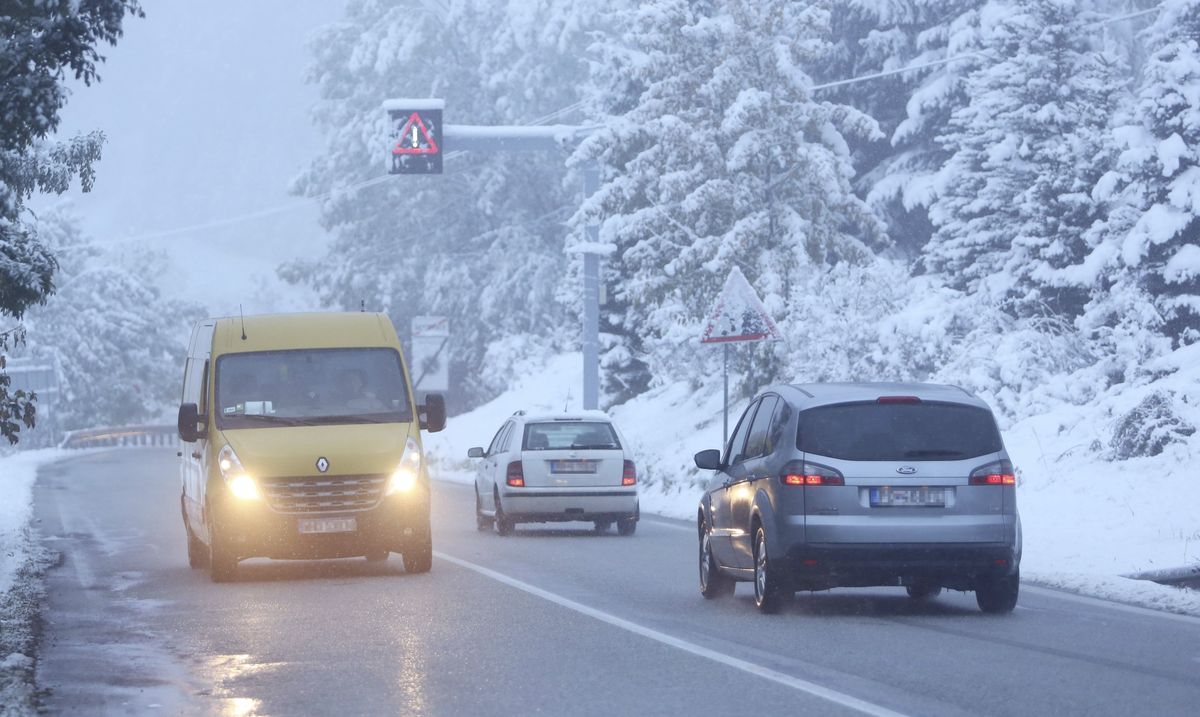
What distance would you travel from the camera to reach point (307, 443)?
1827 cm

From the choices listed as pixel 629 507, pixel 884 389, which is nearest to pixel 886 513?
pixel 884 389

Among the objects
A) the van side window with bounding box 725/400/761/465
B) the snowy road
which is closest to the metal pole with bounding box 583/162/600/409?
the snowy road

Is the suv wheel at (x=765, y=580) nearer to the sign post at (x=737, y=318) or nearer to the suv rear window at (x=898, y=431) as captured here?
the suv rear window at (x=898, y=431)

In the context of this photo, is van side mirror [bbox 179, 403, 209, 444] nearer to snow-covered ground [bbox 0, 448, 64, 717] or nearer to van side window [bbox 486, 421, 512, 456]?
snow-covered ground [bbox 0, 448, 64, 717]

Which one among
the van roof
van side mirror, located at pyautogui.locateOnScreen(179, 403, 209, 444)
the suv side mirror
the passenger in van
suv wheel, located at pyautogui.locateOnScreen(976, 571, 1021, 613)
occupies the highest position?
the van roof

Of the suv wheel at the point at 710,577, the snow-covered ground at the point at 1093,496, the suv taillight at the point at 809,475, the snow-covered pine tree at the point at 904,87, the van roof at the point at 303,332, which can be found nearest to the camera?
the suv taillight at the point at 809,475

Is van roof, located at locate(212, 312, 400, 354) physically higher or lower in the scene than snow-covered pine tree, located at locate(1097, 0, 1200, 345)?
lower

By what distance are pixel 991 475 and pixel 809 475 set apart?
4.29 ft

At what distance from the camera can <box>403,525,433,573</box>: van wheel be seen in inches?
725

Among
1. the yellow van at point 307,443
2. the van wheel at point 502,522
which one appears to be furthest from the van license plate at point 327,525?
the van wheel at point 502,522

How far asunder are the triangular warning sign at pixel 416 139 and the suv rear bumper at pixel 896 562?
72.9 ft

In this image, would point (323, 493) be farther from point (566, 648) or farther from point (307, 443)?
point (566, 648)

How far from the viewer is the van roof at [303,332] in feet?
63.0

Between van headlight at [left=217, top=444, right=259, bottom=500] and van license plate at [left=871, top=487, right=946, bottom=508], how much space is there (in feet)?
21.1
